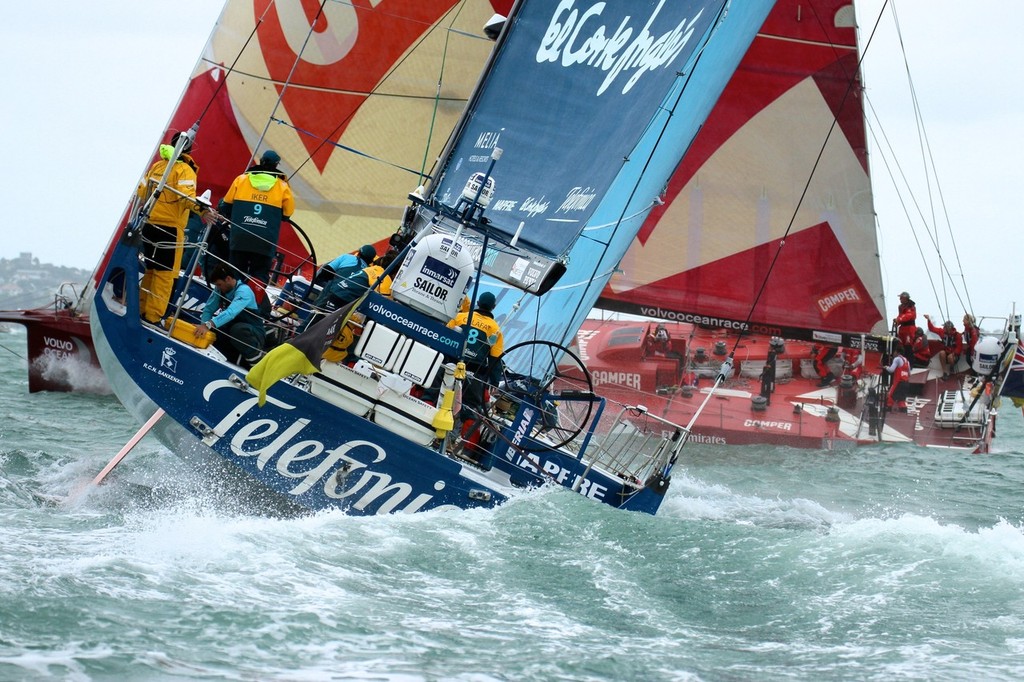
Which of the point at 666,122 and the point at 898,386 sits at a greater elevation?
the point at 666,122

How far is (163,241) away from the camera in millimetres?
8188

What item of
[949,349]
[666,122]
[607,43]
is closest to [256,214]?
[607,43]

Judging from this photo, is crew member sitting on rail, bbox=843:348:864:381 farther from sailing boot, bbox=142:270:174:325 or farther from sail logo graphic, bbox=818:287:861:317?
sailing boot, bbox=142:270:174:325

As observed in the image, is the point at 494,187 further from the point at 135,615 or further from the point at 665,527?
the point at 135,615

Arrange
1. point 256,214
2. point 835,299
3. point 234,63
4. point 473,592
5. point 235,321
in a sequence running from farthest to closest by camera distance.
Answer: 1. point 835,299
2. point 234,63
3. point 256,214
4. point 235,321
5. point 473,592

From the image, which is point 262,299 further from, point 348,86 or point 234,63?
point 348,86

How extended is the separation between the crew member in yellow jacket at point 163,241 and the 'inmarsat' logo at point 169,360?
46cm

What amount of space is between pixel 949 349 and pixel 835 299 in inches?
69.3

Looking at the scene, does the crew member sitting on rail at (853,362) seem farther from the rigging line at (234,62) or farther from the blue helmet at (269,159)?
the blue helmet at (269,159)

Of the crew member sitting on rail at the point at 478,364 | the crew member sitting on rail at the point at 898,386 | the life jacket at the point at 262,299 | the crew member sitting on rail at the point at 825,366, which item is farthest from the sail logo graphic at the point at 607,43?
the crew member sitting on rail at the point at 898,386

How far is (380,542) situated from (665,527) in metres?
2.02

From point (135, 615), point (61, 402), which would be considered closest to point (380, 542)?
point (135, 615)

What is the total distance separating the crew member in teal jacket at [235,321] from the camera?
8047 mm

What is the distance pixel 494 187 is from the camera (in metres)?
8.87
